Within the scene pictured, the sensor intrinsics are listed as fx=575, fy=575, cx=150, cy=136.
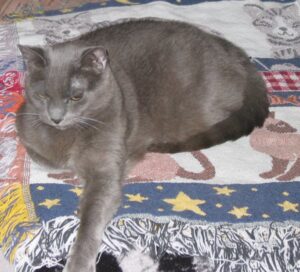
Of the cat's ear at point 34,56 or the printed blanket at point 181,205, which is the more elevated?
the cat's ear at point 34,56

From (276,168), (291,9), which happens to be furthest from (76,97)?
(291,9)

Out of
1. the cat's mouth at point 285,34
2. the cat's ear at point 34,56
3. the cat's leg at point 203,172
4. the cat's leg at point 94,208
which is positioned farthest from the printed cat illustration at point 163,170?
the cat's mouth at point 285,34

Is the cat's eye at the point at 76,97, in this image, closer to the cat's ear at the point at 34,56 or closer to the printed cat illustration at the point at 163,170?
the cat's ear at the point at 34,56

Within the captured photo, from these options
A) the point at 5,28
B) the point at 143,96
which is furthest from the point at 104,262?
the point at 5,28

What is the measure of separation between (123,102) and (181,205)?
33 cm

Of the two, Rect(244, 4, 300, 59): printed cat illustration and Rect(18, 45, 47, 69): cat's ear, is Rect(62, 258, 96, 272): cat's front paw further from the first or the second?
Rect(244, 4, 300, 59): printed cat illustration

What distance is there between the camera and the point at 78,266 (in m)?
1.31

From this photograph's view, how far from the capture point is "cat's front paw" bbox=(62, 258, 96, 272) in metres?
1.31

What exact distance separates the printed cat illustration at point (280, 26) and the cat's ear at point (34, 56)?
1.06 meters

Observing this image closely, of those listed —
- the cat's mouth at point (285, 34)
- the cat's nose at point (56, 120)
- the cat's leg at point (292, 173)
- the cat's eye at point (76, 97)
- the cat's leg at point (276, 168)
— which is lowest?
the cat's leg at point (292, 173)

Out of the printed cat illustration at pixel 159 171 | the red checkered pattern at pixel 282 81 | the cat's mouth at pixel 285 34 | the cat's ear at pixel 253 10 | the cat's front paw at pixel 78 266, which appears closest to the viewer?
the cat's front paw at pixel 78 266

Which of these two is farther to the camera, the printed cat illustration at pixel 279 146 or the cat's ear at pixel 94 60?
the printed cat illustration at pixel 279 146

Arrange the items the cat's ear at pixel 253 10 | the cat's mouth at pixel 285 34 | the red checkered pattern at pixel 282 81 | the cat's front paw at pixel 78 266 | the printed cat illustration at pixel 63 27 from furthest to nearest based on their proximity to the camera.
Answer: the cat's ear at pixel 253 10 → the cat's mouth at pixel 285 34 → the printed cat illustration at pixel 63 27 → the red checkered pattern at pixel 282 81 → the cat's front paw at pixel 78 266

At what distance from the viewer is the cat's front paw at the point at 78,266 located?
1306 mm
